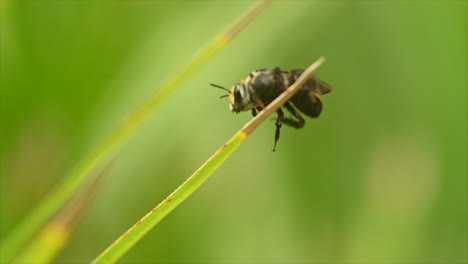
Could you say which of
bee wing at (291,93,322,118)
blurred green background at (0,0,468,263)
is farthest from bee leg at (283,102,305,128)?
blurred green background at (0,0,468,263)

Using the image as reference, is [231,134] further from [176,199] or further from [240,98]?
[176,199]

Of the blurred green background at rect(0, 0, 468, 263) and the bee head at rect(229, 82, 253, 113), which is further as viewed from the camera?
the blurred green background at rect(0, 0, 468, 263)

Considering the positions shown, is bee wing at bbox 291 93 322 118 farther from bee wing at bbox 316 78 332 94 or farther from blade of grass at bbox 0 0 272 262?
blade of grass at bbox 0 0 272 262

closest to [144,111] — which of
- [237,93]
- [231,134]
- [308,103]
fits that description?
[237,93]

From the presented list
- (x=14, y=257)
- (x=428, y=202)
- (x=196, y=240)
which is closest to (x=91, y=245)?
→ (x=196, y=240)

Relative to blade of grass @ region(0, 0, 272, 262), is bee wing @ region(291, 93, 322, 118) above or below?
below
